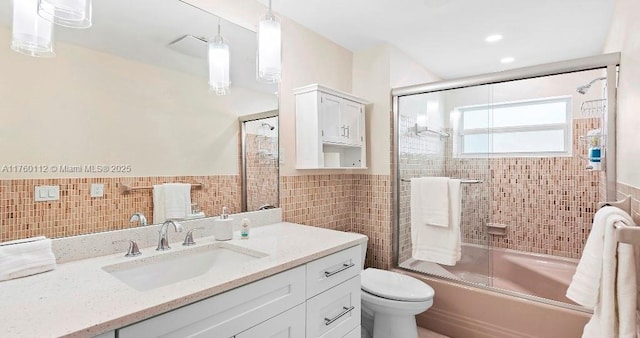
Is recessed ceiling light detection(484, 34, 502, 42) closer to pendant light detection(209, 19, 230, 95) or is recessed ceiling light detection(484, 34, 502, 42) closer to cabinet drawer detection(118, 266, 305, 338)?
pendant light detection(209, 19, 230, 95)

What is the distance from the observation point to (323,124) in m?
2.17

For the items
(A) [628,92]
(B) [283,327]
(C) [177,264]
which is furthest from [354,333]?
(A) [628,92]

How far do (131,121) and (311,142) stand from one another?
1096mm

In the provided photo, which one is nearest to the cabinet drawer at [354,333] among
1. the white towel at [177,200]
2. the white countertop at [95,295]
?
the white countertop at [95,295]

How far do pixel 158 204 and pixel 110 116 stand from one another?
1.45 ft

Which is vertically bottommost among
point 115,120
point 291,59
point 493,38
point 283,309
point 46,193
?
point 283,309

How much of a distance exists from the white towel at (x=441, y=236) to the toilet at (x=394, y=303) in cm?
35

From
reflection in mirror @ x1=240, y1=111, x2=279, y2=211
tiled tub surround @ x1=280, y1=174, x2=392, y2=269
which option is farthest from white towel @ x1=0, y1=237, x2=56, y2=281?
tiled tub surround @ x1=280, y1=174, x2=392, y2=269

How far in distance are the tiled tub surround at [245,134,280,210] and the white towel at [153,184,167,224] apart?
0.51 metres

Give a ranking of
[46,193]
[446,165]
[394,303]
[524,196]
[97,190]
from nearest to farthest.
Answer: [46,193] < [97,190] < [394,303] < [446,165] < [524,196]

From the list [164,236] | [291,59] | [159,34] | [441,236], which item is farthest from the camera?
[441,236]

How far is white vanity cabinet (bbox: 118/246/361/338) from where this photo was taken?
34.8 inches

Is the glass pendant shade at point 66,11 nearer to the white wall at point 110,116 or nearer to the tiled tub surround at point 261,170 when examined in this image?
the white wall at point 110,116

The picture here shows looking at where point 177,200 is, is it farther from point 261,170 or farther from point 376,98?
point 376,98
